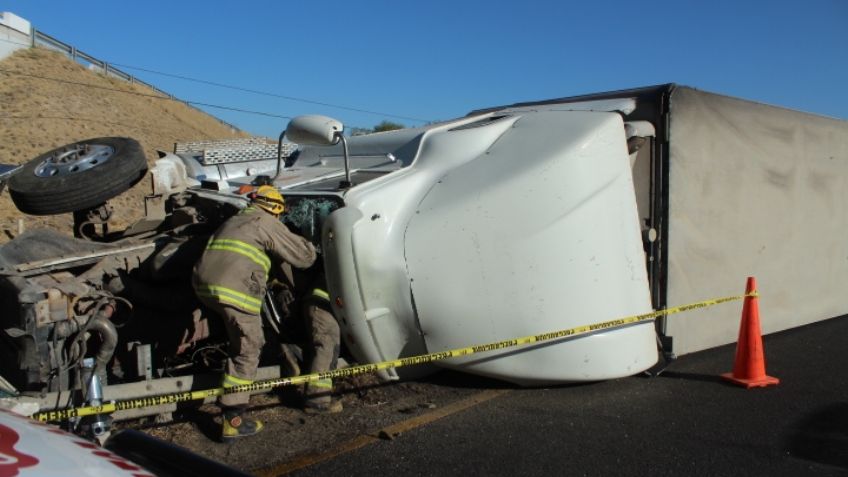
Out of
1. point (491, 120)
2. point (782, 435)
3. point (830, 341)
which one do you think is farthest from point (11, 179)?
point (830, 341)

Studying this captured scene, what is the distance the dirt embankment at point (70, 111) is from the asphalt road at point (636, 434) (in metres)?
20.5

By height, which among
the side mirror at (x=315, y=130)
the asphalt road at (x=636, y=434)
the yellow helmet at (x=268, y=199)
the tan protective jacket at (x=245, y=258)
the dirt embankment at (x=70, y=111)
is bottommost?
the asphalt road at (x=636, y=434)

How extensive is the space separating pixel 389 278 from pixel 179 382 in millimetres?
1369

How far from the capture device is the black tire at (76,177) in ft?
16.3

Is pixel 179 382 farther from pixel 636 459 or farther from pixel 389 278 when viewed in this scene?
pixel 636 459

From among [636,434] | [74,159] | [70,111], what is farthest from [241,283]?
[70,111]

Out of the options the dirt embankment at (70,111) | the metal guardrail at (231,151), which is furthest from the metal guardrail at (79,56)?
the metal guardrail at (231,151)

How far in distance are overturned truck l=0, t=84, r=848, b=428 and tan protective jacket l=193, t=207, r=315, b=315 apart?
0.25 metres

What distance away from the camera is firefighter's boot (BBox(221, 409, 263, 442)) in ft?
12.5

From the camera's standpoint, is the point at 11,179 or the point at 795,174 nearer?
the point at 11,179

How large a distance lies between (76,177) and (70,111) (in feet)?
111

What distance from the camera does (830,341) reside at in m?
6.29

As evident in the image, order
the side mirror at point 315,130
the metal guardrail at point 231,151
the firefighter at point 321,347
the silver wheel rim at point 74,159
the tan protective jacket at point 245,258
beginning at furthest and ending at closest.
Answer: the metal guardrail at point 231,151 → the silver wheel rim at point 74,159 → the side mirror at point 315,130 → the firefighter at point 321,347 → the tan protective jacket at point 245,258

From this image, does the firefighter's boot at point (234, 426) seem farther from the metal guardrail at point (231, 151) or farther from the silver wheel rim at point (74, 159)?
the metal guardrail at point (231, 151)
